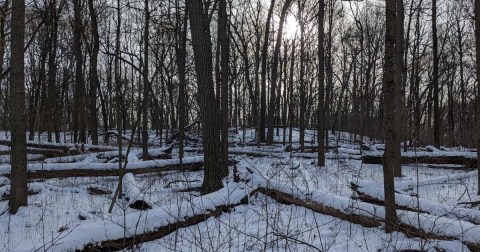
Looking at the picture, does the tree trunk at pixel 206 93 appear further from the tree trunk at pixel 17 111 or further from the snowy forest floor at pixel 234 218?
the tree trunk at pixel 17 111

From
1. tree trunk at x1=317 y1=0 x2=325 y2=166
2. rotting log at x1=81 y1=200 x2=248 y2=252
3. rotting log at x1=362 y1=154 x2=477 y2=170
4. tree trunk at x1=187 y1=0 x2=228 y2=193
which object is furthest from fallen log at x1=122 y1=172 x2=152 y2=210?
rotting log at x1=362 y1=154 x2=477 y2=170

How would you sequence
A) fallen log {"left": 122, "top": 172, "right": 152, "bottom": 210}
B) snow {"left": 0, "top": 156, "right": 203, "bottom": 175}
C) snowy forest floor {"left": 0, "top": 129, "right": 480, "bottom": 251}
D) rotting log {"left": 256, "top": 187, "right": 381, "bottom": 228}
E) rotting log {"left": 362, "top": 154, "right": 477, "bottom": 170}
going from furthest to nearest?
rotting log {"left": 362, "top": 154, "right": 477, "bottom": 170}
snow {"left": 0, "top": 156, "right": 203, "bottom": 175}
fallen log {"left": 122, "top": 172, "right": 152, "bottom": 210}
rotting log {"left": 256, "top": 187, "right": 381, "bottom": 228}
snowy forest floor {"left": 0, "top": 129, "right": 480, "bottom": 251}

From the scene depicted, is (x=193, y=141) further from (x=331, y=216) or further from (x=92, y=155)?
(x=331, y=216)

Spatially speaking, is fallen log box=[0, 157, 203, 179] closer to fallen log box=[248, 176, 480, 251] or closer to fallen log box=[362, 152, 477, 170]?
fallen log box=[248, 176, 480, 251]

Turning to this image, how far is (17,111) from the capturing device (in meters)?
6.25

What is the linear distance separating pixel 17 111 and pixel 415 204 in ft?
20.7

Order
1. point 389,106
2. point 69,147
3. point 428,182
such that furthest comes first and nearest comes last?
1. point 69,147
2. point 428,182
3. point 389,106

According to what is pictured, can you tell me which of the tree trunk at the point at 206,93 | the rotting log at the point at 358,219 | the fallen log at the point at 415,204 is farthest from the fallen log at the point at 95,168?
the fallen log at the point at 415,204

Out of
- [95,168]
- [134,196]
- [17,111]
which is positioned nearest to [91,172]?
[95,168]

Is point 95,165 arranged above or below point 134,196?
above

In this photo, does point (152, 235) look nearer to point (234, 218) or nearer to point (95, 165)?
point (234, 218)

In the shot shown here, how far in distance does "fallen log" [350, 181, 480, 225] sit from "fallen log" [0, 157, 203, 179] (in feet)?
16.6

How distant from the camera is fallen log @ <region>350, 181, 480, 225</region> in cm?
483

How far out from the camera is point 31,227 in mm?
5332
